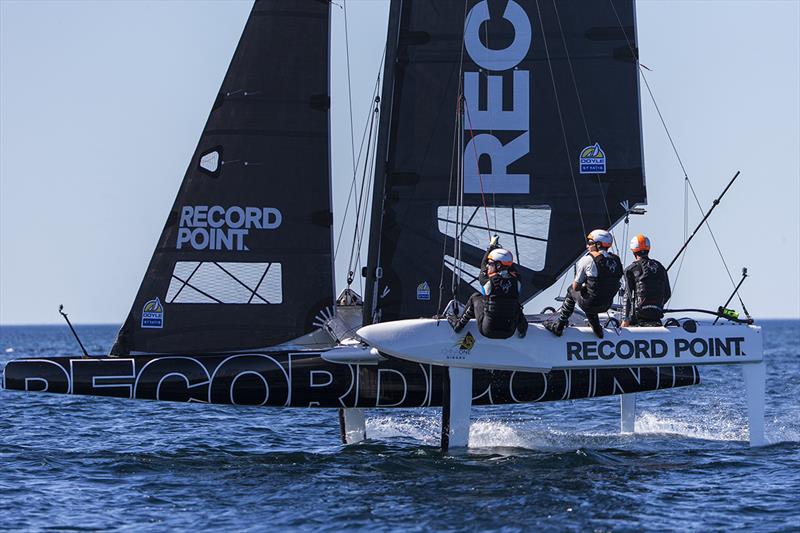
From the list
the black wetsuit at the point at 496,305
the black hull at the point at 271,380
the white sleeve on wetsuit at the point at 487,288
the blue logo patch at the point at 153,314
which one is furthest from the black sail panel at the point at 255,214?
the white sleeve on wetsuit at the point at 487,288

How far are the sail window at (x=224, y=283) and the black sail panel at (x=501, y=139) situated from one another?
1268 mm

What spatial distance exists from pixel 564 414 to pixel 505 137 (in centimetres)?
757

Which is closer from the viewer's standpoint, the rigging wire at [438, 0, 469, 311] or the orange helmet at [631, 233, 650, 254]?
the orange helmet at [631, 233, 650, 254]

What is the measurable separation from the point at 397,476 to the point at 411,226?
12.3 feet

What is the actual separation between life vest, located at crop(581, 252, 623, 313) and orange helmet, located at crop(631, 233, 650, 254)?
0.97 metres

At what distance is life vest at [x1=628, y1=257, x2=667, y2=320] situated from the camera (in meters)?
15.7

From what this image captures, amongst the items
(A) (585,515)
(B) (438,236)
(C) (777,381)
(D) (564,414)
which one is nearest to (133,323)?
(B) (438,236)

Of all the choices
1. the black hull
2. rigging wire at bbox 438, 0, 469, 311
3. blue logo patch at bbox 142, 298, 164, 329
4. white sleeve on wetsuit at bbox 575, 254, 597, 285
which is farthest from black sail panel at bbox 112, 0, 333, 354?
white sleeve on wetsuit at bbox 575, 254, 597, 285

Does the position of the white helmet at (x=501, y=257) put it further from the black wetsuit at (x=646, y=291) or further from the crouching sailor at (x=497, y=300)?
the black wetsuit at (x=646, y=291)

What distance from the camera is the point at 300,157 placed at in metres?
16.0

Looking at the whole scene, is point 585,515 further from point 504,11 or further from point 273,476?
point 504,11

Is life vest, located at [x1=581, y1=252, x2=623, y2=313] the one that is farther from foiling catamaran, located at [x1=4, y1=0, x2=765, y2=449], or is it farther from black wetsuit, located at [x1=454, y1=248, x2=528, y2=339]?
black wetsuit, located at [x1=454, y1=248, x2=528, y2=339]

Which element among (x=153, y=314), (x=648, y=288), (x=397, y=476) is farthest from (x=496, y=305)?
(x=153, y=314)

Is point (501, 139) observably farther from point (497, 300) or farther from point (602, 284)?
point (497, 300)
